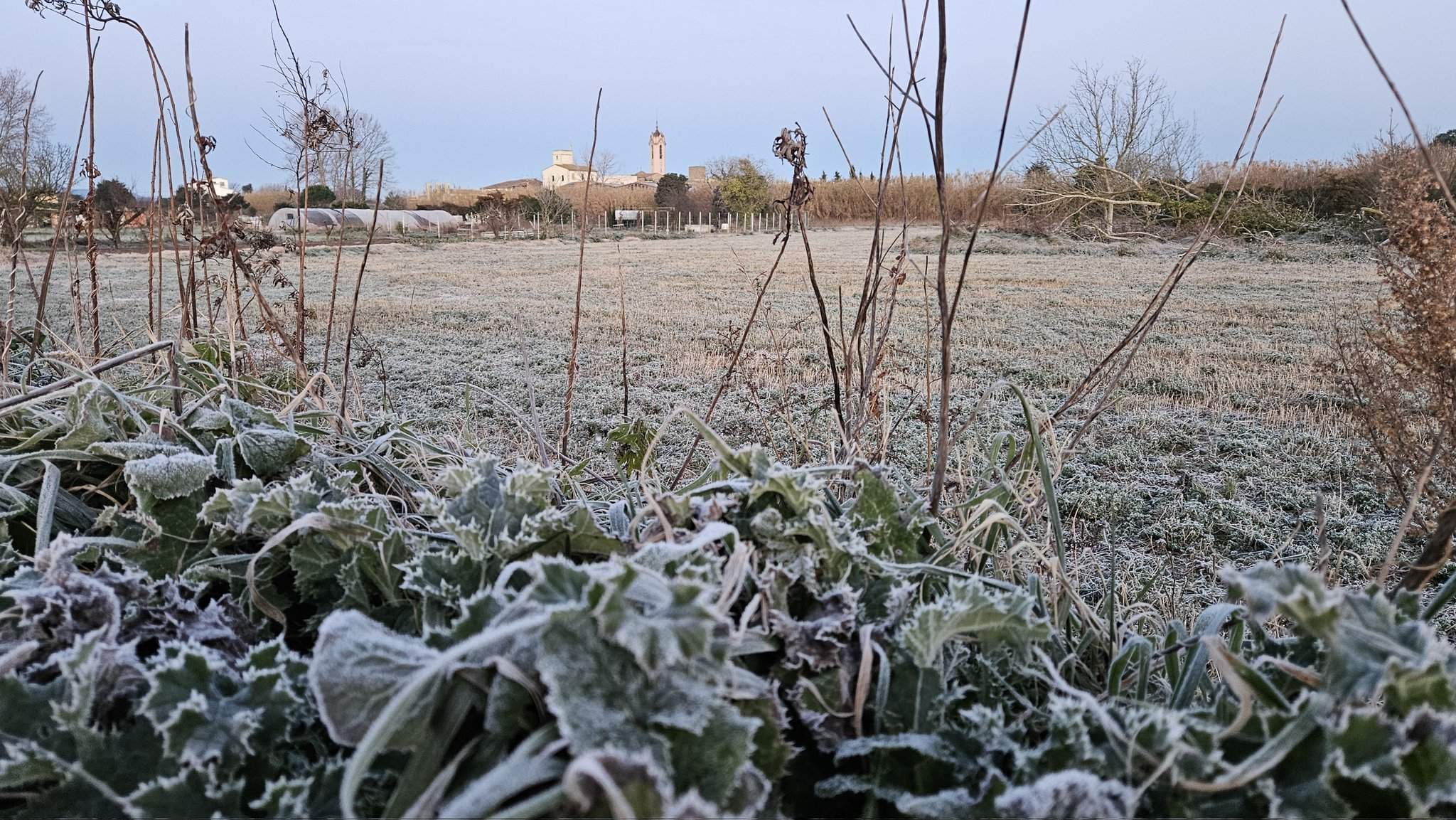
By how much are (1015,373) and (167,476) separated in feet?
19.5

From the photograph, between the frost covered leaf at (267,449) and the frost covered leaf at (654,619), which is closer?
the frost covered leaf at (654,619)

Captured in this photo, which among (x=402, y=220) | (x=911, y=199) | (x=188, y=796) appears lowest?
(x=188, y=796)

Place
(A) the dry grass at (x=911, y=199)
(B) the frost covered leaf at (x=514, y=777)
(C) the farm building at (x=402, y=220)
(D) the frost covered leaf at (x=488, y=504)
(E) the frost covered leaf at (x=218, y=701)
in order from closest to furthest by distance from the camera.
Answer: (B) the frost covered leaf at (x=514, y=777)
(E) the frost covered leaf at (x=218, y=701)
(D) the frost covered leaf at (x=488, y=504)
(A) the dry grass at (x=911, y=199)
(C) the farm building at (x=402, y=220)

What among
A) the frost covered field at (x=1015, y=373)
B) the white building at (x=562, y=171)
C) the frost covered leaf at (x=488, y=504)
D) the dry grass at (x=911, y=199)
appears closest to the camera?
the frost covered leaf at (x=488, y=504)

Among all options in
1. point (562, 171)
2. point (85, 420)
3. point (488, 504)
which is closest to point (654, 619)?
point (488, 504)

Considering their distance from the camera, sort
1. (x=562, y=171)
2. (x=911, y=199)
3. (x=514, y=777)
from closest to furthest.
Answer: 1. (x=514, y=777)
2. (x=911, y=199)
3. (x=562, y=171)

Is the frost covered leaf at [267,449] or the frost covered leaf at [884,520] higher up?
the frost covered leaf at [267,449]

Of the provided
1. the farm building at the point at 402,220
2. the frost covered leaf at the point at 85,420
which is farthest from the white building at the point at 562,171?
the frost covered leaf at the point at 85,420

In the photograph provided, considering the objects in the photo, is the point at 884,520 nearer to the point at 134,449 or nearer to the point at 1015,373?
the point at 134,449

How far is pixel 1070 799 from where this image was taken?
46 cm

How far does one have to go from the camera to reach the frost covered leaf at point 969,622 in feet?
2.03

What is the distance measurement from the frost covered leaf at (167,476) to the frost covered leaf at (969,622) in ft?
2.21

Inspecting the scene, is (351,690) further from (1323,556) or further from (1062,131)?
(1062,131)

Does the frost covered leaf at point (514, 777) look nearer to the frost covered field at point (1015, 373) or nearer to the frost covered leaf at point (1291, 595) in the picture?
the frost covered leaf at point (1291, 595)
